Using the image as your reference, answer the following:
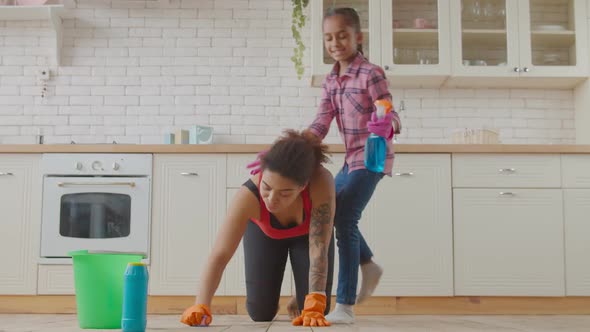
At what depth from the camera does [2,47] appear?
4734mm

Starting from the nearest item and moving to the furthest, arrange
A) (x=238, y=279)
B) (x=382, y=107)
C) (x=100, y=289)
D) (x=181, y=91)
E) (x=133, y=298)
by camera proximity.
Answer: (x=133, y=298), (x=100, y=289), (x=382, y=107), (x=238, y=279), (x=181, y=91)

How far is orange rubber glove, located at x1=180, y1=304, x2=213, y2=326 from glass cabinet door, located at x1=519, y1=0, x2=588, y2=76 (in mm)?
2802

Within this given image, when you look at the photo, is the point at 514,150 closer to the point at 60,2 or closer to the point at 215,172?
the point at 215,172

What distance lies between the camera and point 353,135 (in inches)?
117

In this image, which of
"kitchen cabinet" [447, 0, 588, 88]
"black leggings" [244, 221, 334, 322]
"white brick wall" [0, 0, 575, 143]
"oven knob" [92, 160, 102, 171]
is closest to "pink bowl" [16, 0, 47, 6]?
"white brick wall" [0, 0, 575, 143]

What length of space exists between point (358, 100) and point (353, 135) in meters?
0.15

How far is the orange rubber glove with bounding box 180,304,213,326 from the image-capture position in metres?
2.46

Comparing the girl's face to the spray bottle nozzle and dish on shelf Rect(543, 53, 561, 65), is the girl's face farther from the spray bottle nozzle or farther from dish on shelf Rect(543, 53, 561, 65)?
dish on shelf Rect(543, 53, 561, 65)

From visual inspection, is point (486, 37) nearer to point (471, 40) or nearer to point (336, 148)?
point (471, 40)

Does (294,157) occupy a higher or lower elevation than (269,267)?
higher

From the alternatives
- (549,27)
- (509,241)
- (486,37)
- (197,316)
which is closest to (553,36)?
(549,27)

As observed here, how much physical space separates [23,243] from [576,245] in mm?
3071

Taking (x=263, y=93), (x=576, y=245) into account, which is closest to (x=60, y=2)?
(x=263, y=93)

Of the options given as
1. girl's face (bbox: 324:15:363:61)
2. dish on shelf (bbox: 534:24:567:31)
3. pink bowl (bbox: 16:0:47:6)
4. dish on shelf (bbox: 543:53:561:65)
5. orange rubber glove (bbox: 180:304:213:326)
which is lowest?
orange rubber glove (bbox: 180:304:213:326)
